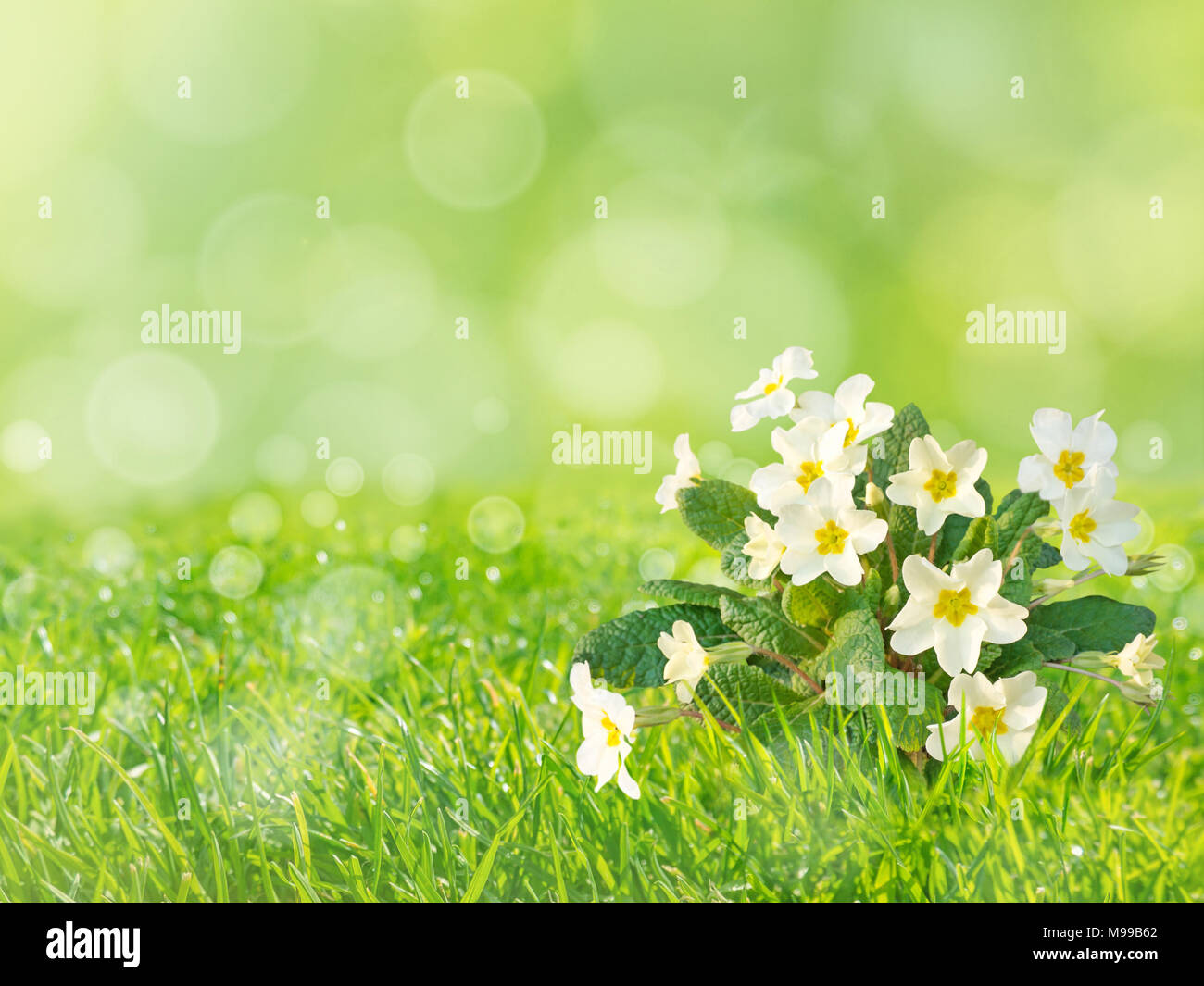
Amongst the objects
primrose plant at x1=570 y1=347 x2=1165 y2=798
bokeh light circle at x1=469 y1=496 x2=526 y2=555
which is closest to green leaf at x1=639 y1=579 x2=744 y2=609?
primrose plant at x1=570 y1=347 x2=1165 y2=798

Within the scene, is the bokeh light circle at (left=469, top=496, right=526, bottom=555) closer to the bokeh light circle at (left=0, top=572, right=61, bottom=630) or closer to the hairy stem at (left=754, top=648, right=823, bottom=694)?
the bokeh light circle at (left=0, top=572, right=61, bottom=630)

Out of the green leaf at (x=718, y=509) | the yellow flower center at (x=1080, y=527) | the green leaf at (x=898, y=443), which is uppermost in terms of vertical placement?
the green leaf at (x=898, y=443)

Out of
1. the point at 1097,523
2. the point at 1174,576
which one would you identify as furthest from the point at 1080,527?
the point at 1174,576

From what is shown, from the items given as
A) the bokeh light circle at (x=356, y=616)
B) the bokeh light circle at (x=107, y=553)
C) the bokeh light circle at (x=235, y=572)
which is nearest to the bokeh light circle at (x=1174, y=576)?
the bokeh light circle at (x=356, y=616)

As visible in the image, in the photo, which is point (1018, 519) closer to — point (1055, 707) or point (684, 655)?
point (1055, 707)

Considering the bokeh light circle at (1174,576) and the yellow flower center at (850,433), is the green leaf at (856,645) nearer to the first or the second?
the yellow flower center at (850,433)

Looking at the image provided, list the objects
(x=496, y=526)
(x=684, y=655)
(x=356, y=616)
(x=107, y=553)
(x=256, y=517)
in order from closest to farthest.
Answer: (x=684, y=655) < (x=356, y=616) < (x=107, y=553) < (x=496, y=526) < (x=256, y=517)

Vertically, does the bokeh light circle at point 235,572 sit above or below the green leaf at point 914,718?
above
